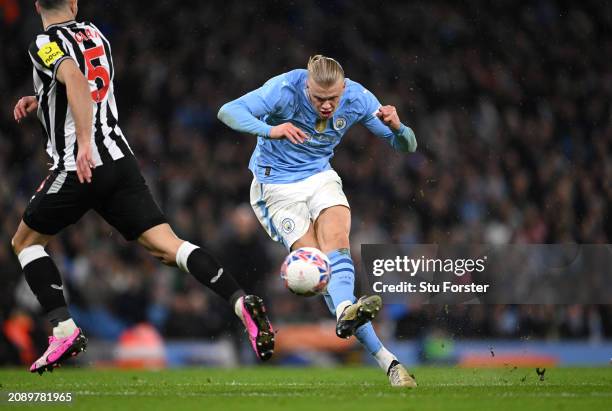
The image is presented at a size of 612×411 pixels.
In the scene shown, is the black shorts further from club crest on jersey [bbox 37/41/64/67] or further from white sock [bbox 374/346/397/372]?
white sock [bbox 374/346/397/372]

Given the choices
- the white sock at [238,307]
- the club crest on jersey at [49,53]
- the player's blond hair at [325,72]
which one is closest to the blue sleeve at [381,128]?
the player's blond hair at [325,72]

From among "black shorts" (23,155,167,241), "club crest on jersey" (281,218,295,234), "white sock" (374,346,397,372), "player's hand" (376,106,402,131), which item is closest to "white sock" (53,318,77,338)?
"black shorts" (23,155,167,241)

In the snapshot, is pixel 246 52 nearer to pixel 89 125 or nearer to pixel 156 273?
pixel 156 273

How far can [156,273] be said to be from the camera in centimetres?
1287

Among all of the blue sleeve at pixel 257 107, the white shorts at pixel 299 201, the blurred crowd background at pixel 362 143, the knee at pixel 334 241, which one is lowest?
the blurred crowd background at pixel 362 143

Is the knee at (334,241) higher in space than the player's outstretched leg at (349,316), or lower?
higher

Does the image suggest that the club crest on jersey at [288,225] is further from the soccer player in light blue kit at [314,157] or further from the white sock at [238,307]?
the white sock at [238,307]

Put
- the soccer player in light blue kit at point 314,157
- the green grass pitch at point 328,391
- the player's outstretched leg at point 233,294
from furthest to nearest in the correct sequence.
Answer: the soccer player in light blue kit at point 314,157, the player's outstretched leg at point 233,294, the green grass pitch at point 328,391

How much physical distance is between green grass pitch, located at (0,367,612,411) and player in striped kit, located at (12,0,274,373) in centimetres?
57

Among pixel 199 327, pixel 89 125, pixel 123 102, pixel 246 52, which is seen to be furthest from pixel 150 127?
pixel 89 125

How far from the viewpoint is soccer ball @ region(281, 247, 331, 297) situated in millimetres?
6562

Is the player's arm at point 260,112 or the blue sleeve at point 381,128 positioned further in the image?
the blue sleeve at point 381,128

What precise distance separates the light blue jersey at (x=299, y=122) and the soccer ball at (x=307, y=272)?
0.92m

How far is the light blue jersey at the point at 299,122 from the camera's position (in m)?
7.12
